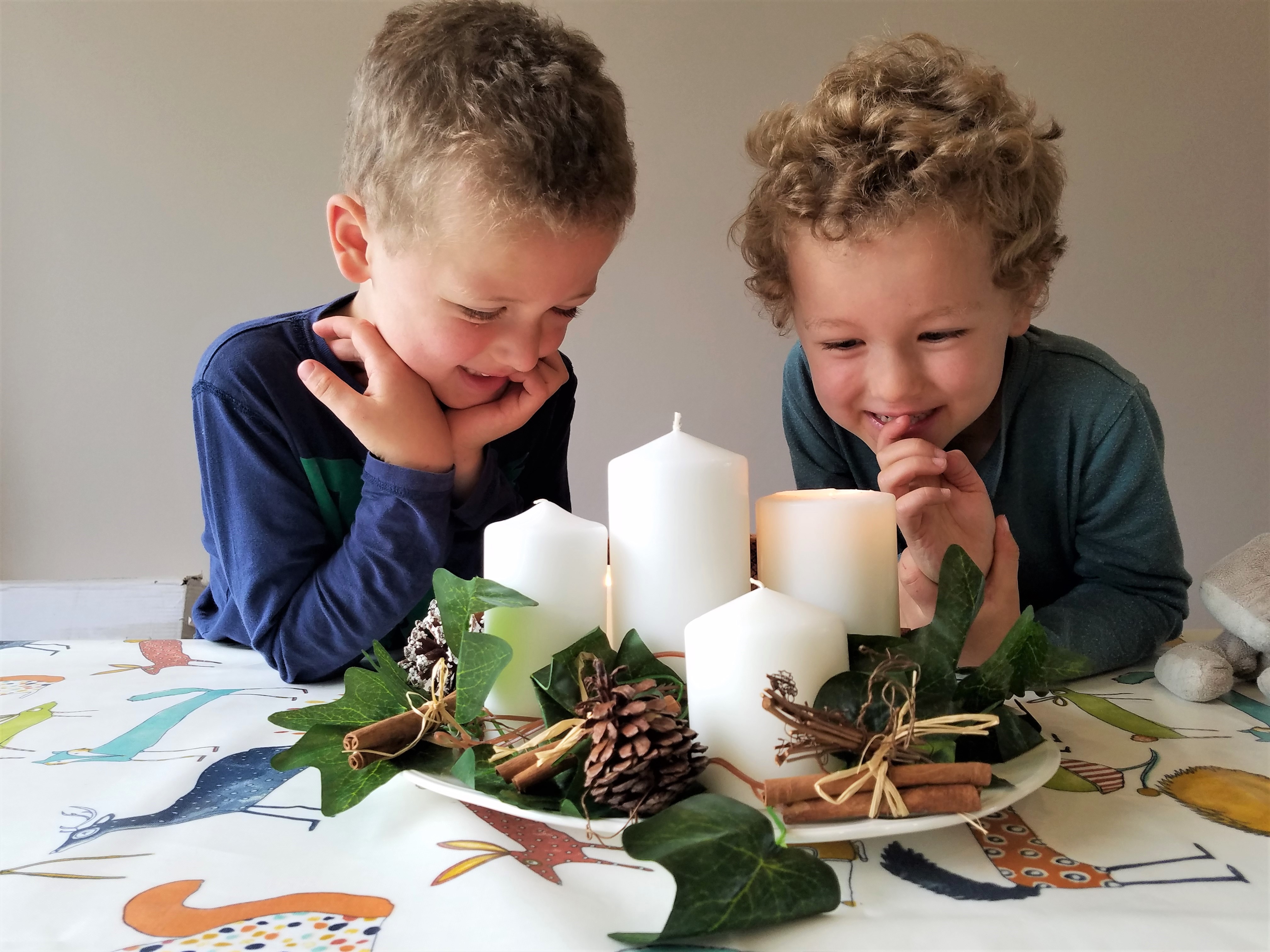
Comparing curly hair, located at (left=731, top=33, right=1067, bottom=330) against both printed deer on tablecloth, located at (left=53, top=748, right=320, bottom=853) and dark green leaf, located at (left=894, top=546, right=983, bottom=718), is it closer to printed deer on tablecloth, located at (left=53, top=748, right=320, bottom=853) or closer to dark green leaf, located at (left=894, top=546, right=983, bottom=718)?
dark green leaf, located at (left=894, top=546, right=983, bottom=718)

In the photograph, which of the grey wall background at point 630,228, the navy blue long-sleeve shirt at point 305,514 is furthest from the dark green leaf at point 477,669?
the grey wall background at point 630,228

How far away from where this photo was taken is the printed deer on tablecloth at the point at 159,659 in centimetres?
88

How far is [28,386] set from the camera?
2.39 m

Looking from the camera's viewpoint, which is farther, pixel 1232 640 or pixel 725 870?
pixel 1232 640

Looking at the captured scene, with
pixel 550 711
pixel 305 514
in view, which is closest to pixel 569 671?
pixel 550 711

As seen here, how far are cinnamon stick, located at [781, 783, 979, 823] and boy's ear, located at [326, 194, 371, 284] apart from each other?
74 centimetres

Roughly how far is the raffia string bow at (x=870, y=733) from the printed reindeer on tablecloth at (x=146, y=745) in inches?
15.9

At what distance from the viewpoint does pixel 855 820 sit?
0.45m

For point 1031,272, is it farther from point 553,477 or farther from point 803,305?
point 553,477

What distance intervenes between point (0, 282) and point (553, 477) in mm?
1872

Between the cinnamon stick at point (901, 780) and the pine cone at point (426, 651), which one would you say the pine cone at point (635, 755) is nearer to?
the cinnamon stick at point (901, 780)

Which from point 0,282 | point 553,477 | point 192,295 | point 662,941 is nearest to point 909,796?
point 662,941

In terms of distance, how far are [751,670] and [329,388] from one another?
58 centimetres

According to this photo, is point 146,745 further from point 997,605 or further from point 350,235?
point 997,605
